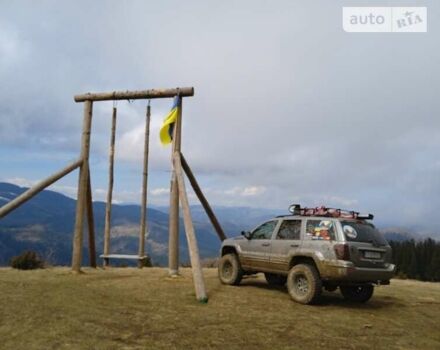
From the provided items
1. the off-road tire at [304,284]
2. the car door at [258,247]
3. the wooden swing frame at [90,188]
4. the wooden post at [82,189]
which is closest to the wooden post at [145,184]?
the wooden swing frame at [90,188]

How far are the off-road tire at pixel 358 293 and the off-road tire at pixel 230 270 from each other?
2588mm

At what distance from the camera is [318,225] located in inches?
367

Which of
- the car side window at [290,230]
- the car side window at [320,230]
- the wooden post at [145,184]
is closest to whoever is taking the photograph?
the car side window at [320,230]

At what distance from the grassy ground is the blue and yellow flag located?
13.4 feet

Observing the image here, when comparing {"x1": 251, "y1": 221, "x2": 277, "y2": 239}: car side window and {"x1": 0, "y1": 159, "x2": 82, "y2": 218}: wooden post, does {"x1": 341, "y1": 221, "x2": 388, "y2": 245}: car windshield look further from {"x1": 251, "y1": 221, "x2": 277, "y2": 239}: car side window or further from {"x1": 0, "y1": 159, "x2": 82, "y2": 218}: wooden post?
{"x1": 0, "y1": 159, "x2": 82, "y2": 218}: wooden post

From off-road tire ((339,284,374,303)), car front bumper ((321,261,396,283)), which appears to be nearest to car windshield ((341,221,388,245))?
car front bumper ((321,261,396,283))

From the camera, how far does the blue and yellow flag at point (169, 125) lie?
12.4 metres

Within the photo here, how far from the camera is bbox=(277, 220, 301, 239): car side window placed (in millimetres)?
9844

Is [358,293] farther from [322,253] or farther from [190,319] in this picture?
[190,319]

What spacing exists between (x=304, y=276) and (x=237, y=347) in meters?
3.56

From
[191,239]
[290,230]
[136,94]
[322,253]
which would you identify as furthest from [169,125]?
[322,253]

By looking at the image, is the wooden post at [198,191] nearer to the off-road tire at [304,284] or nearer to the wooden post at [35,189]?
the wooden post at [35,189]

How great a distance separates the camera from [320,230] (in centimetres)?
920

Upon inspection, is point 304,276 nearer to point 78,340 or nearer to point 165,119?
point 78,340
